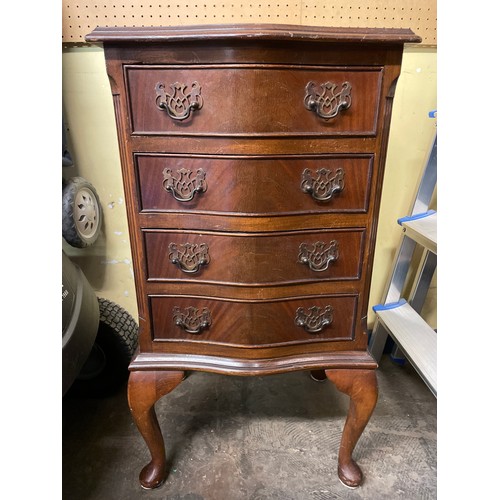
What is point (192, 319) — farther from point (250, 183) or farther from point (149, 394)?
point (250, 183)

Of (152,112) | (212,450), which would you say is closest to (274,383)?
(212,450)

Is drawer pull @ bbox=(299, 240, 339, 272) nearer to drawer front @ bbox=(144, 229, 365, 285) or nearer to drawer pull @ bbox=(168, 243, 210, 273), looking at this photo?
drawer front @ bbox=(144, 229, 365, 285)

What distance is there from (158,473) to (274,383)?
582mm

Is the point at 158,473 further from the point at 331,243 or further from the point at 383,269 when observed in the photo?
the point at 383,269

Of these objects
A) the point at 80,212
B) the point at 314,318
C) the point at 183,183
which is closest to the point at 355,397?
the point at 314,318

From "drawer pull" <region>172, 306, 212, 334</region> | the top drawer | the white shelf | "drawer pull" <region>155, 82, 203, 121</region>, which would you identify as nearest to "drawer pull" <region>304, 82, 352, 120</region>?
the top drawer

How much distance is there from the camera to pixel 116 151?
1423 millimetres

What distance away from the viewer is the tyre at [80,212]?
50.3 inches

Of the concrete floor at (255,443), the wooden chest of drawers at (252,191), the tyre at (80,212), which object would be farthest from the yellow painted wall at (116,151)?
the wooden chest of drawers at (252,191)

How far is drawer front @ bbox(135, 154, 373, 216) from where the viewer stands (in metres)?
0.85

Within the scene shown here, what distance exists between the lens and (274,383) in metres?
1.59

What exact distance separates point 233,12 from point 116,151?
616 mm

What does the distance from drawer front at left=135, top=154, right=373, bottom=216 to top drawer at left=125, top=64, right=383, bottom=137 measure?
0.06 metres
